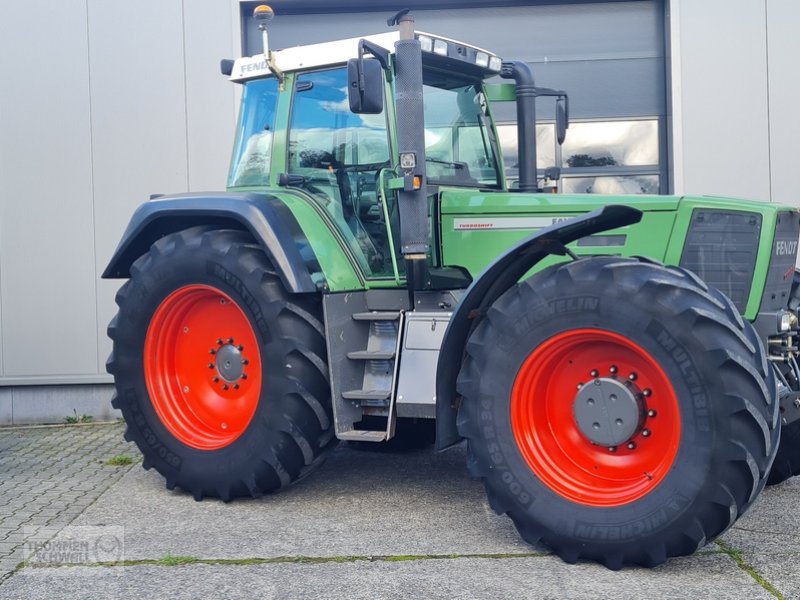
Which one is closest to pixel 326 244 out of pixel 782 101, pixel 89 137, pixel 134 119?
pixel 134 119

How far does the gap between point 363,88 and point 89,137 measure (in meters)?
4.54

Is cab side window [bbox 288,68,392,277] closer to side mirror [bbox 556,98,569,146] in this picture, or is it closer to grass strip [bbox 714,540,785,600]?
side mirror [bbox 556,98,569,146]

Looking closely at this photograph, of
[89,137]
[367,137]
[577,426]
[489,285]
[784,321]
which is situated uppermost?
[89,137]

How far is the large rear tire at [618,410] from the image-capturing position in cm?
404

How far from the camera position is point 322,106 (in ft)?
19.4

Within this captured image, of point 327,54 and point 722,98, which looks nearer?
point 327,54

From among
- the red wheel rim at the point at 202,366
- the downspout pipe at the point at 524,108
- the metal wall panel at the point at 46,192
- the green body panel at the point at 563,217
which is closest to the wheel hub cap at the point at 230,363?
the red wheel rim at the point at 202,366

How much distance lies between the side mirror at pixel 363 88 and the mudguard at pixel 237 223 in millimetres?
836

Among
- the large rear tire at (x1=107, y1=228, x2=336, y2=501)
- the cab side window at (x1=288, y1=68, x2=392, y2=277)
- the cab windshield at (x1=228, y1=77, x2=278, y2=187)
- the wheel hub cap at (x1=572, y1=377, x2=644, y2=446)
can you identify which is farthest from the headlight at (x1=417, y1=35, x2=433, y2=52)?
the wheel hub cap at (x1=572, y1=377, x2=644, y2=446)

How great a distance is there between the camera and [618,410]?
4.39m

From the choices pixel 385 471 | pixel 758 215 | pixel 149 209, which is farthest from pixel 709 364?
pixel 149 209

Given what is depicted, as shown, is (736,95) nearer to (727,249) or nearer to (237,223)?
(727,249)

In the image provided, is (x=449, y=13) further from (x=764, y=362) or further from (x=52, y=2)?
(x=764, y=362)

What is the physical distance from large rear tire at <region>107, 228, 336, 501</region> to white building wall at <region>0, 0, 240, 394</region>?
9.80ft
